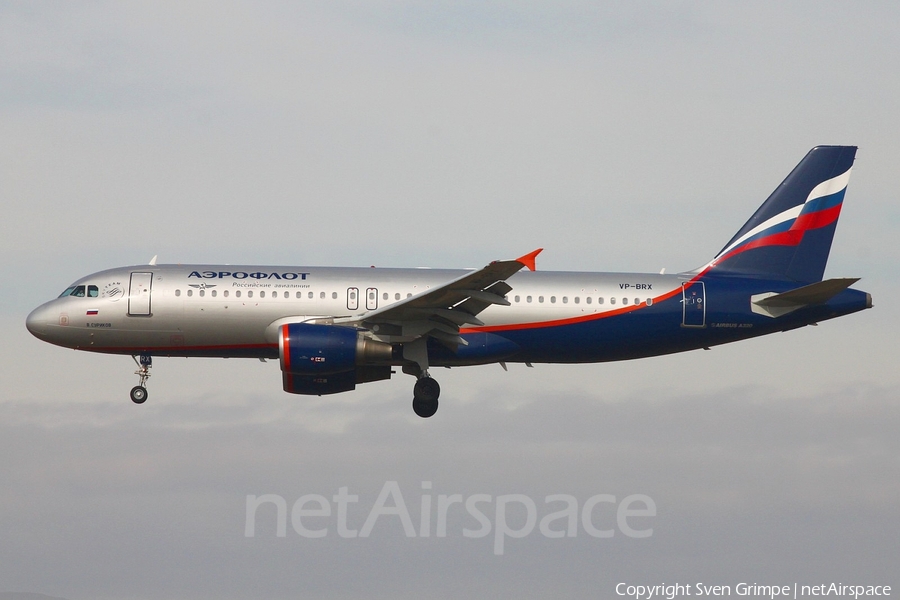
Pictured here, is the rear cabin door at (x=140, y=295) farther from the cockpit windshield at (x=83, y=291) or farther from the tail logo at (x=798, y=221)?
the tail logo at (x=798, y=221)

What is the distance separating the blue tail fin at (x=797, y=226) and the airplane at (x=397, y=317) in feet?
2.66

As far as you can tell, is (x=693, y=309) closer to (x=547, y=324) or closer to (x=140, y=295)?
(x=547, y=324)

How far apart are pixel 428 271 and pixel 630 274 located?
5.96 metres

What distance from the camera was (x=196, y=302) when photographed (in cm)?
3234

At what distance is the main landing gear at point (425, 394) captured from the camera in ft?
108

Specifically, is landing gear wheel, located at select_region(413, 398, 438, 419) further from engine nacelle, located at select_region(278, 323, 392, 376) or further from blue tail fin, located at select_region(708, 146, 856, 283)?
blue tail fin, located at select_region(708, 146, 856, 283)

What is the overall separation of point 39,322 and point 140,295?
10.4 ft

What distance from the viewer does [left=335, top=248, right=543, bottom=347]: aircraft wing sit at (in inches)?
1172

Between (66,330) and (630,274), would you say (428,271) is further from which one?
(66,330)

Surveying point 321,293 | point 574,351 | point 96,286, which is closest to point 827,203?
point 574,351

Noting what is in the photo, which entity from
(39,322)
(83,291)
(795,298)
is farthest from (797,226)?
(39,322)

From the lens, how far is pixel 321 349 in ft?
102

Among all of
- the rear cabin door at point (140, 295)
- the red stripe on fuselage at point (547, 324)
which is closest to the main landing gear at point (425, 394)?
the red stripe on fuselage at point (547, 324)

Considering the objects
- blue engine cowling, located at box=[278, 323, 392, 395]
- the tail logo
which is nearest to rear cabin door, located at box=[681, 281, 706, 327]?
the tail logo
